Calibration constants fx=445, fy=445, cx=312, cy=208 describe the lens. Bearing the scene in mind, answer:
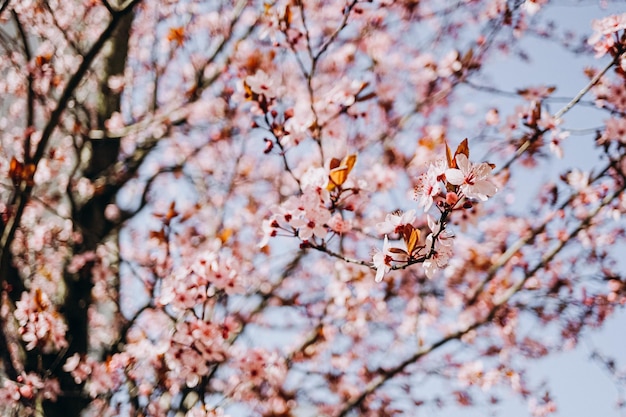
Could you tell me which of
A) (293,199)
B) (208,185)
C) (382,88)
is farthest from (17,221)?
(382,88)

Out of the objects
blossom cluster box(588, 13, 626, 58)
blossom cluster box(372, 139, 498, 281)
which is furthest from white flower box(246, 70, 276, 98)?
blossom cluster box(588, 13, 626, 58)

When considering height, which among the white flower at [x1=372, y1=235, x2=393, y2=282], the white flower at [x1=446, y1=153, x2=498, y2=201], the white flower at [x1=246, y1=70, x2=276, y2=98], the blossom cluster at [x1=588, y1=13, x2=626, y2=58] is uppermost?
the blossom cluster at [x1=588, y1=13, x2=626, y2=58]

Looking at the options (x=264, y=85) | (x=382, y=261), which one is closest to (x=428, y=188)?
(x=382, y=261)

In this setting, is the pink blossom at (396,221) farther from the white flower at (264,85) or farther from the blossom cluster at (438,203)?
the white flower at (264,85)

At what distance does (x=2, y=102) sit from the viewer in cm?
517

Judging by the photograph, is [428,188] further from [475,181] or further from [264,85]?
[264,85]

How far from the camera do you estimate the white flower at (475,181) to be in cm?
142

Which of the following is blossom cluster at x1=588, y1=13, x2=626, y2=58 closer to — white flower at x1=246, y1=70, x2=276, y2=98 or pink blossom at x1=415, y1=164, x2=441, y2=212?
pink blossom at x1=415, y1=164, x2=441, y2=212

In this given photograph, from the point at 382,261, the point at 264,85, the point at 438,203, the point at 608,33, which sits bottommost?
the point at 382,261

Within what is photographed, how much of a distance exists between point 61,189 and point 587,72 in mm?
4604

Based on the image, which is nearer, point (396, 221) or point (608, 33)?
point (396, 221)

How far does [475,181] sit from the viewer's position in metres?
1.46

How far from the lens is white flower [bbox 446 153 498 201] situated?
1.42 meters

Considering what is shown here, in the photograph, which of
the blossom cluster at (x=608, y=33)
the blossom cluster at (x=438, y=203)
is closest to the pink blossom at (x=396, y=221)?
the blossom cluster at (x=438, y=203)
